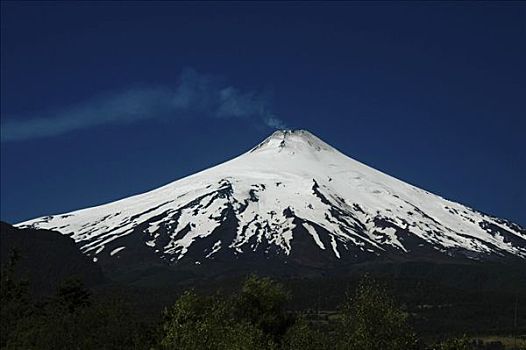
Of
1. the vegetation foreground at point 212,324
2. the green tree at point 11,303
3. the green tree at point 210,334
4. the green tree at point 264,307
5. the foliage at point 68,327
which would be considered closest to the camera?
the vegetation foreground at point 212,324

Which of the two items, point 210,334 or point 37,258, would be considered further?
point 37,258

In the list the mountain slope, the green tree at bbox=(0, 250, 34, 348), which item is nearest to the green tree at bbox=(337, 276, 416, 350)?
the green tree at bbox=(0, 250, 34, 348)

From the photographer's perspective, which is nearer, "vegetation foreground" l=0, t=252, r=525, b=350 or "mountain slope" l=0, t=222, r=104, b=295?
"vegetation foreground" l=0, t=252, r=525, b=350

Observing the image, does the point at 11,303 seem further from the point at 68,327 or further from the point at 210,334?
the point at 210,334

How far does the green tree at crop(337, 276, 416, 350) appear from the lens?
44656mm

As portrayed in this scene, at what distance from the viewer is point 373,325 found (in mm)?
45812

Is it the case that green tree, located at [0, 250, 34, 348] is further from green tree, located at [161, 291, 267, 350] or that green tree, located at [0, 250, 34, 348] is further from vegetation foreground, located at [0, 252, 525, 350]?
green tree, located at [161, 291, 267, 350]

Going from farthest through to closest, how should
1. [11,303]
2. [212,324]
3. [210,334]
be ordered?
[11,303]
[212,324]
[210,334]

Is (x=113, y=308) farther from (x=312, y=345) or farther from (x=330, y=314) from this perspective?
(x=330, y=314)

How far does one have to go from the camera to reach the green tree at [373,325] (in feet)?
147

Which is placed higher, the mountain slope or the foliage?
the mountain slope

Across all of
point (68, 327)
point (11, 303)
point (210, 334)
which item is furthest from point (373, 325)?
point (11, 303)

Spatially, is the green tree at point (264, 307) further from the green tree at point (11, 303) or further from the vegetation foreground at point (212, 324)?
the green tree at point (11, 303)

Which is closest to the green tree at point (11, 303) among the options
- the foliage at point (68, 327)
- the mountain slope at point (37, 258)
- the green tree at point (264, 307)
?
the foliage at point (68, 327)
